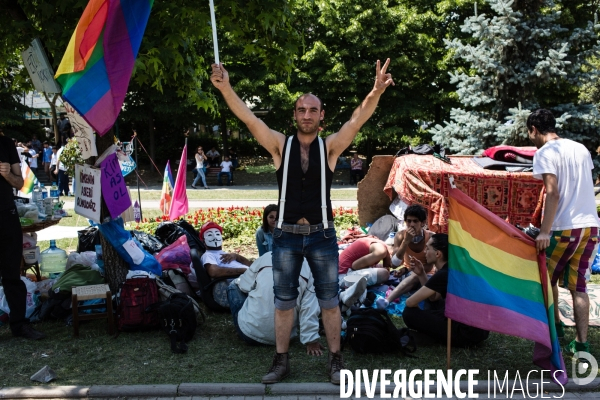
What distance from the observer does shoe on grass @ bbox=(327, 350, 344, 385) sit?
4.59m

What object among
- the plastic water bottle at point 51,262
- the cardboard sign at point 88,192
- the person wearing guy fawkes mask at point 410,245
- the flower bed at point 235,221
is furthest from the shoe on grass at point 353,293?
the flower bed at point 235,221

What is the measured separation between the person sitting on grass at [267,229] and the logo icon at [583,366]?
3.33 metres

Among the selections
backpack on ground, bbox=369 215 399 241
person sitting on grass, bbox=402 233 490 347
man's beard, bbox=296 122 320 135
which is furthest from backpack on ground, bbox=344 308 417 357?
backpack on ground, bbox=369 215 399 241

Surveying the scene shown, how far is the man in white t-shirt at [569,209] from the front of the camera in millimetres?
4988

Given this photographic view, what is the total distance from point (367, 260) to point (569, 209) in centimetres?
269

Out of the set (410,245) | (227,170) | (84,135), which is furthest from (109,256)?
(227,170)

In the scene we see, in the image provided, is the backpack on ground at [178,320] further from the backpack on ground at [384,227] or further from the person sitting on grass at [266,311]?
the backpack on ground at [384,227]

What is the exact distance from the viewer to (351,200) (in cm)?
1758

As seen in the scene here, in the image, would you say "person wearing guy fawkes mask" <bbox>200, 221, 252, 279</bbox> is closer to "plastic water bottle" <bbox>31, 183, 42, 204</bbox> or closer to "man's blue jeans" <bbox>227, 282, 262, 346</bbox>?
"man's blue jeans" <bbox>227, 282, 262, 346</bbox>

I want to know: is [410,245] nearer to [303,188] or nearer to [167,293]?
[167,293]

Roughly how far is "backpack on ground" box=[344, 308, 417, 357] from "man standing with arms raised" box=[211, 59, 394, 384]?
1.55 ft

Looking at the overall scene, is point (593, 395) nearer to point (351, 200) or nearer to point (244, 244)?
point (244, 244)

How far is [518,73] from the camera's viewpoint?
1360cm

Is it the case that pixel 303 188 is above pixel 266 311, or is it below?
above
